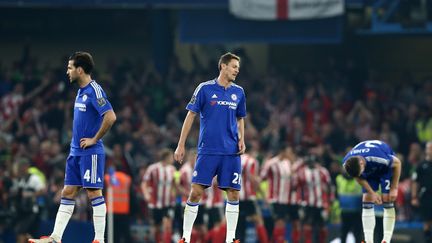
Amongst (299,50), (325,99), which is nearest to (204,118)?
(325,99)

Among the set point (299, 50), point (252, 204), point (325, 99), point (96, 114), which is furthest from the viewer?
point (299, 50)

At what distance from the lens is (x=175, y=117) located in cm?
2803

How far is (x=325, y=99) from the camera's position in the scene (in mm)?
28172

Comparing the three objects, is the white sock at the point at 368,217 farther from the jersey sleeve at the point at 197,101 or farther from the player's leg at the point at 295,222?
the player's leg at the point at 295,222

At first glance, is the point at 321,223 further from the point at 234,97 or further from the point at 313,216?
the point at 234,97

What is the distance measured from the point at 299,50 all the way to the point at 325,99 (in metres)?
4.37

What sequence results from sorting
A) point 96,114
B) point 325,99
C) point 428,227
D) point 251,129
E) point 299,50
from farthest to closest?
point 299,50 → point 325,99 → point 251,129 → point 428,227 → point 96,114

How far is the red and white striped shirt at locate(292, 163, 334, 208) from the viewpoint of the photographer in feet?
79.3

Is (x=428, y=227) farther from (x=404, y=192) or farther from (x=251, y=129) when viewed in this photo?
(x=251, y=129)

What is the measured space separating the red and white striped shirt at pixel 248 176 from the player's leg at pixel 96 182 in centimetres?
818

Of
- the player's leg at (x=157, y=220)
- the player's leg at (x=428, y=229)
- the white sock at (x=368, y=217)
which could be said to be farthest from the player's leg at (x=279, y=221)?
the white sock at (x=368, y=217)

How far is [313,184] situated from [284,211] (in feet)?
2.69

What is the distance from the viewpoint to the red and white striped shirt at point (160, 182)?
2416 cm

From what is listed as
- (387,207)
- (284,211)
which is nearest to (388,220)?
(387,207)
